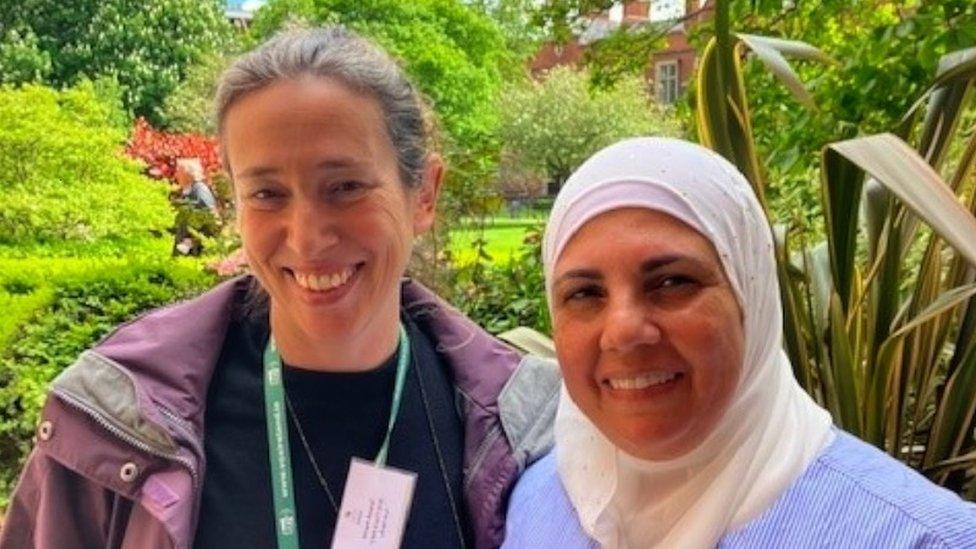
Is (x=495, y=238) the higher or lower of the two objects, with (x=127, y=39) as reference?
higher

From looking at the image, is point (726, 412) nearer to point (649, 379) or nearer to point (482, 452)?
point (649, 379)

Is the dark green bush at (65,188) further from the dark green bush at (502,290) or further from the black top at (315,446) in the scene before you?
the black top at (315,446)

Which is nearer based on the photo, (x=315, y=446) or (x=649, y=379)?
(x=649, y=379)

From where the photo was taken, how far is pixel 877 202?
203 centimetres

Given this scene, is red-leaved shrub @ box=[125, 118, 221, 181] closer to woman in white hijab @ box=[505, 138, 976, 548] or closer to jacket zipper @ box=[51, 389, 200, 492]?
jacket zipper @ box=[51, 389, 200, 492]

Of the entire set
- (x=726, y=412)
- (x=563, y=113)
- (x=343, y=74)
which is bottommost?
(x=563, y=113)

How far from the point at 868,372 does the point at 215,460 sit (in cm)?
121

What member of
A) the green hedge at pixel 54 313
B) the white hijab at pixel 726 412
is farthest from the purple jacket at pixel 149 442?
the green hedge at pixel 54 313

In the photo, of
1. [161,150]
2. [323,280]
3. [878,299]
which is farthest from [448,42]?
[323,280]

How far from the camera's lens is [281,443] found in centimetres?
160

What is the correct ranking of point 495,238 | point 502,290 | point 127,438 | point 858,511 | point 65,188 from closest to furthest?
point 858,511 < point 127,438 < point 502,290 < point 495,238 < point 65,188

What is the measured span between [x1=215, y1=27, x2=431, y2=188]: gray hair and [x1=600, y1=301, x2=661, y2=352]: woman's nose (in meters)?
0.56

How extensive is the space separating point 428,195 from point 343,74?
0.83ft

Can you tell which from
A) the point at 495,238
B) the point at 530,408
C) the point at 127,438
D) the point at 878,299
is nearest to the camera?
the point at 127,438
